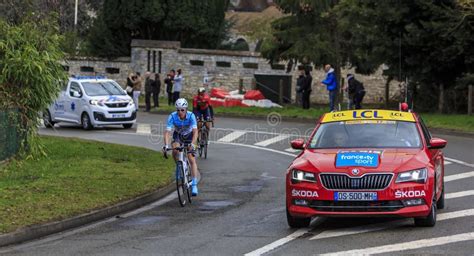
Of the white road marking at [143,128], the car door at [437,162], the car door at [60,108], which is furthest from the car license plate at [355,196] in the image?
the car door at [60,108]

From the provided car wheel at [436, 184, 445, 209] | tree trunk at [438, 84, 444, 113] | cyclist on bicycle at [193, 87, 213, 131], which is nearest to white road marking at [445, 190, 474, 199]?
car wheel at [436, 184, 445, 209]

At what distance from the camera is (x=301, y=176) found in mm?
11453

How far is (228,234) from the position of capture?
1163cm

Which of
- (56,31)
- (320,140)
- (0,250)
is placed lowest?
(0,250)

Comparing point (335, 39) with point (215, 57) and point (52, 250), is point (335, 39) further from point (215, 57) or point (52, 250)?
point (52, 250)

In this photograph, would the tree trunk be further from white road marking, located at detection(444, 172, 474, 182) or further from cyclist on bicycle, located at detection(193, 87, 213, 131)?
white road marking, located at detection(444, 172, 474, 182)

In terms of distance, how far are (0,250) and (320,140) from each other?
183 inches

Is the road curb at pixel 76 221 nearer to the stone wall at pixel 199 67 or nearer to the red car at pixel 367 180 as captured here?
the red car at pixel 367 180

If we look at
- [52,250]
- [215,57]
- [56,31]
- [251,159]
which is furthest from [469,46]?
[52,250]

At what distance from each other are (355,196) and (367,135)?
5.51 feet

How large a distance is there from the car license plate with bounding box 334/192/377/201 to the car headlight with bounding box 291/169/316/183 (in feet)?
1.28

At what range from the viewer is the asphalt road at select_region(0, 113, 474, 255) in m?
10.5

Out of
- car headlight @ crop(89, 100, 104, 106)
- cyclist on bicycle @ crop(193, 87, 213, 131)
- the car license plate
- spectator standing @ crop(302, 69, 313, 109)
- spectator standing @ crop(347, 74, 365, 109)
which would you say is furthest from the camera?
spectator standing @ crop(302, 69, 313, 109)

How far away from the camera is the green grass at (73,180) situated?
12781 millimetres
